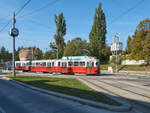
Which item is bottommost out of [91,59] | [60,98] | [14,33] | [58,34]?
[60,98]

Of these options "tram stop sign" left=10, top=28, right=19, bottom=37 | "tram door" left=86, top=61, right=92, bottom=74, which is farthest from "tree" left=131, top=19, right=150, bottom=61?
"tram stop sign" left=10, top=28, right=19, bottom=37

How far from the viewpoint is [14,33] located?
77.4 ft

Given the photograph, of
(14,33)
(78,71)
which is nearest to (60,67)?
(78,71)

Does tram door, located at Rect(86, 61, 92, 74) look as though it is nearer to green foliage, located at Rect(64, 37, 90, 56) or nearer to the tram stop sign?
the tram stop sign

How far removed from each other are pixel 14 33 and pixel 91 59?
12009 mm

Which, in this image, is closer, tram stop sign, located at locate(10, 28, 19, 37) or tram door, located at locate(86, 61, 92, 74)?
tram stop sign, located at locate(10, 28, 19, 37)

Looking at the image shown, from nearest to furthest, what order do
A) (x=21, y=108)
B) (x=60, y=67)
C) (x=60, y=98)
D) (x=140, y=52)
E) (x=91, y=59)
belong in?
(x=21, y=108) → (x=60, y=98) → (x=91, y=59) → (x=60, y=67) → (x=140, y=52)

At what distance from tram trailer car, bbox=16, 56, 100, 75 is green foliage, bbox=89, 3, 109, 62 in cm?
2157

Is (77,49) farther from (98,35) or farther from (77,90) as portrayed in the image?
(77,90)

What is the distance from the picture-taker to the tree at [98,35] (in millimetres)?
51469

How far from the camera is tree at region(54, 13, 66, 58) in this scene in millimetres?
49594

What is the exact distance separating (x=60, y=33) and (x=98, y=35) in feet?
38.4

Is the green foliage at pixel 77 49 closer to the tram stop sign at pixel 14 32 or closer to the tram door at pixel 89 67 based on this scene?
the tram door at pixel 89 67

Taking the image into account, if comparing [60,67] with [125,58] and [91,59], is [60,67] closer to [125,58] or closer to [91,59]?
[91,59]
